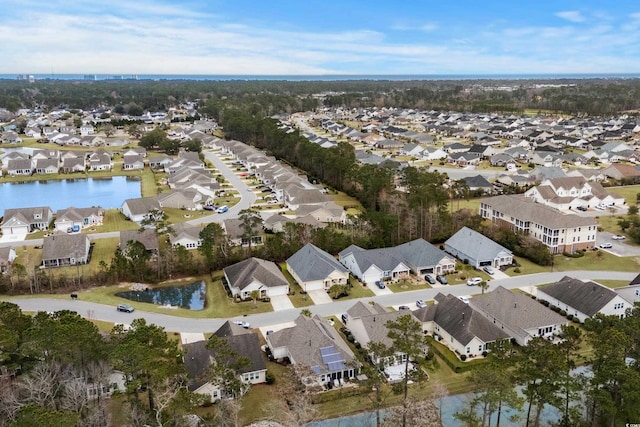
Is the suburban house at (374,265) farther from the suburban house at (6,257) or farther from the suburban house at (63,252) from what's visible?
the suburban house at (6,257)

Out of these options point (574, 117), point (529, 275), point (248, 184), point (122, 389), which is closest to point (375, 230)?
point (529, 275)

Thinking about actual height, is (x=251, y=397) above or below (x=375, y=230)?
below

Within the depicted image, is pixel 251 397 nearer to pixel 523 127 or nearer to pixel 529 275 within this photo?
pixel 529 275

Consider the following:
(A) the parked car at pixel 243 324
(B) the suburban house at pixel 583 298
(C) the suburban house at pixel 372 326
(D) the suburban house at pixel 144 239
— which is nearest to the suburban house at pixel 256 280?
(A) the parked car at pixel 243 324

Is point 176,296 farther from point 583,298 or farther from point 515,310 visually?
point 583,298

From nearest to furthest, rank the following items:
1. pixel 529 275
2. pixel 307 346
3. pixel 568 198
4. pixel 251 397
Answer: pixel 251 397 < pixel 307 346 < pixel 529 275 < pixel 568 198

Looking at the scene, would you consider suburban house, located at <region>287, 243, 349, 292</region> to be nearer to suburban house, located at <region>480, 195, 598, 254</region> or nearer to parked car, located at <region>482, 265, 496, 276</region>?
parked car, located at <region>482, 265, 496, 276</region>
